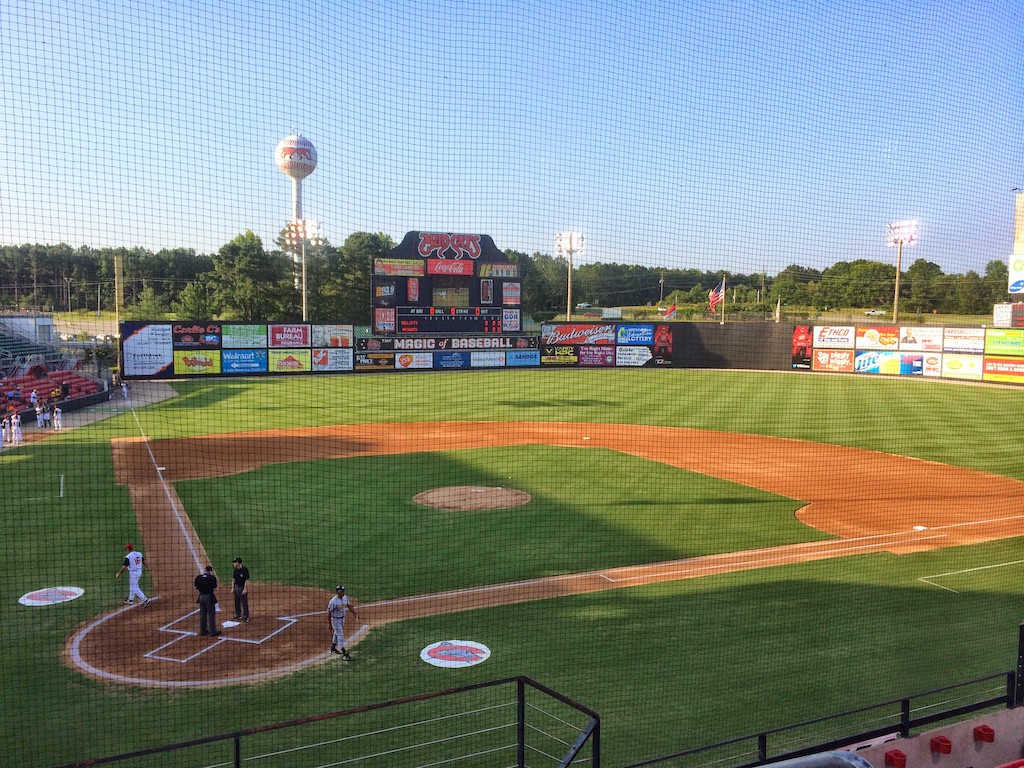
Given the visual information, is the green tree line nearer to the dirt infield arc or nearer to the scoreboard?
the scoreboard

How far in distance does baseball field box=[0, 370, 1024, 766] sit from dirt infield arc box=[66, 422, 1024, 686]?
7 cm

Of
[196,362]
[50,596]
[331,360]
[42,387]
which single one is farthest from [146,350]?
[50,596]

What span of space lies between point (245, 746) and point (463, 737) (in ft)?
6.47

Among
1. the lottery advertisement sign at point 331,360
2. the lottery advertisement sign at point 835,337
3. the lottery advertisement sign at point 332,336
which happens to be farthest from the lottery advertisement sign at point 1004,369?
the lottery advertisement sign at point 331,360

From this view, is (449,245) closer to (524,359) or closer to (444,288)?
(444,288)

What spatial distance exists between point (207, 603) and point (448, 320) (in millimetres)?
28453

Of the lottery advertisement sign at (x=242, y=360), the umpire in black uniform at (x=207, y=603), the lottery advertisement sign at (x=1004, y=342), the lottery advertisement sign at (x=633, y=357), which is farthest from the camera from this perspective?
the lottery advertisement sign at (x=633, y=357)

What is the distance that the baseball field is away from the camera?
802cm

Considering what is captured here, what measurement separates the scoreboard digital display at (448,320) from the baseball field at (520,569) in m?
11.9

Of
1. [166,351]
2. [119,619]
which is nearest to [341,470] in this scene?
[119,619]

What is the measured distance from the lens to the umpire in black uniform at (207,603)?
30.5 ft

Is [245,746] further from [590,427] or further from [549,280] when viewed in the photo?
[549,280]


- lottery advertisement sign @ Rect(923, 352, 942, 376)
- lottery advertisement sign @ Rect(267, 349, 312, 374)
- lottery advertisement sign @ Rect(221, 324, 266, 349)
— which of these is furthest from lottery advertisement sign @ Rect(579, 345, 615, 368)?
lottery advertisement sign @ Rect(221, 324, 266, 349)

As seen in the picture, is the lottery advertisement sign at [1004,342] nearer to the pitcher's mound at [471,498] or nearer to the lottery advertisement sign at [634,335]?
the lottery advertisement sign at [634,335]
